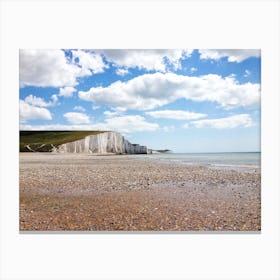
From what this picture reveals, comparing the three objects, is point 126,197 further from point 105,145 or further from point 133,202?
point 105,145

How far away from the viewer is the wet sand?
523 centimetres

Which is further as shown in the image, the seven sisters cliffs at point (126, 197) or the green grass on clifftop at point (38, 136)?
the green grass on clifftop at point (38, 136)

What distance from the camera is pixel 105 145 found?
8.72 m

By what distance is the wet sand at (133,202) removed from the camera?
5.23m

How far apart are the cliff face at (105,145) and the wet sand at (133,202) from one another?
0.73 m

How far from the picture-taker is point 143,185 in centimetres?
698

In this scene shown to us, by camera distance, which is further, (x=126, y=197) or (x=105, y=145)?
(x=105, y=145)
